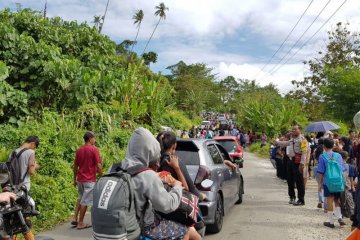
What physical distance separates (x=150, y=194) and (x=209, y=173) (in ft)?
12.0

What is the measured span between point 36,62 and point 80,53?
4017 millimetres

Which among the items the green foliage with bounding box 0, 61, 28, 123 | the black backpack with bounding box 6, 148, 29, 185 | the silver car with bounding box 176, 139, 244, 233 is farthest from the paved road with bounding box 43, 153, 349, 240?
the green foliage with bounding box 0, 61, 28, 123

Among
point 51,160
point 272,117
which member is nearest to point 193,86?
point 272,117

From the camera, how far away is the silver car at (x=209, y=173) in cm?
689

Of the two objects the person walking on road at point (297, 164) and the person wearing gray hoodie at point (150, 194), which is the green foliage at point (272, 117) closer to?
the person walking on road at point (297, 164)

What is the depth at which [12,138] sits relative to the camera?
9.19 meters

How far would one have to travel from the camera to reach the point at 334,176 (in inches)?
307

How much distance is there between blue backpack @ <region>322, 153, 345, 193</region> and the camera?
7777 millimetres

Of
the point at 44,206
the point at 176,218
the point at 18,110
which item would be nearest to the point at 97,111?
the point at 18,110

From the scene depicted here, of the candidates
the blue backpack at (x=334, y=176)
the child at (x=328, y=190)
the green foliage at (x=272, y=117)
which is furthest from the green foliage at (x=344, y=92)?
the blue backpack at (x=334, y=176)

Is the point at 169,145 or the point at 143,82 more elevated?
the point at 143,82

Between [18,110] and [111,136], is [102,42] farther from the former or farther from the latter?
[18,110]

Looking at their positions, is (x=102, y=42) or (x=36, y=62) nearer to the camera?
(x=36, y=62)

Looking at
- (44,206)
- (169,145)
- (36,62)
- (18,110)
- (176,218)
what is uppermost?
(36,62)
